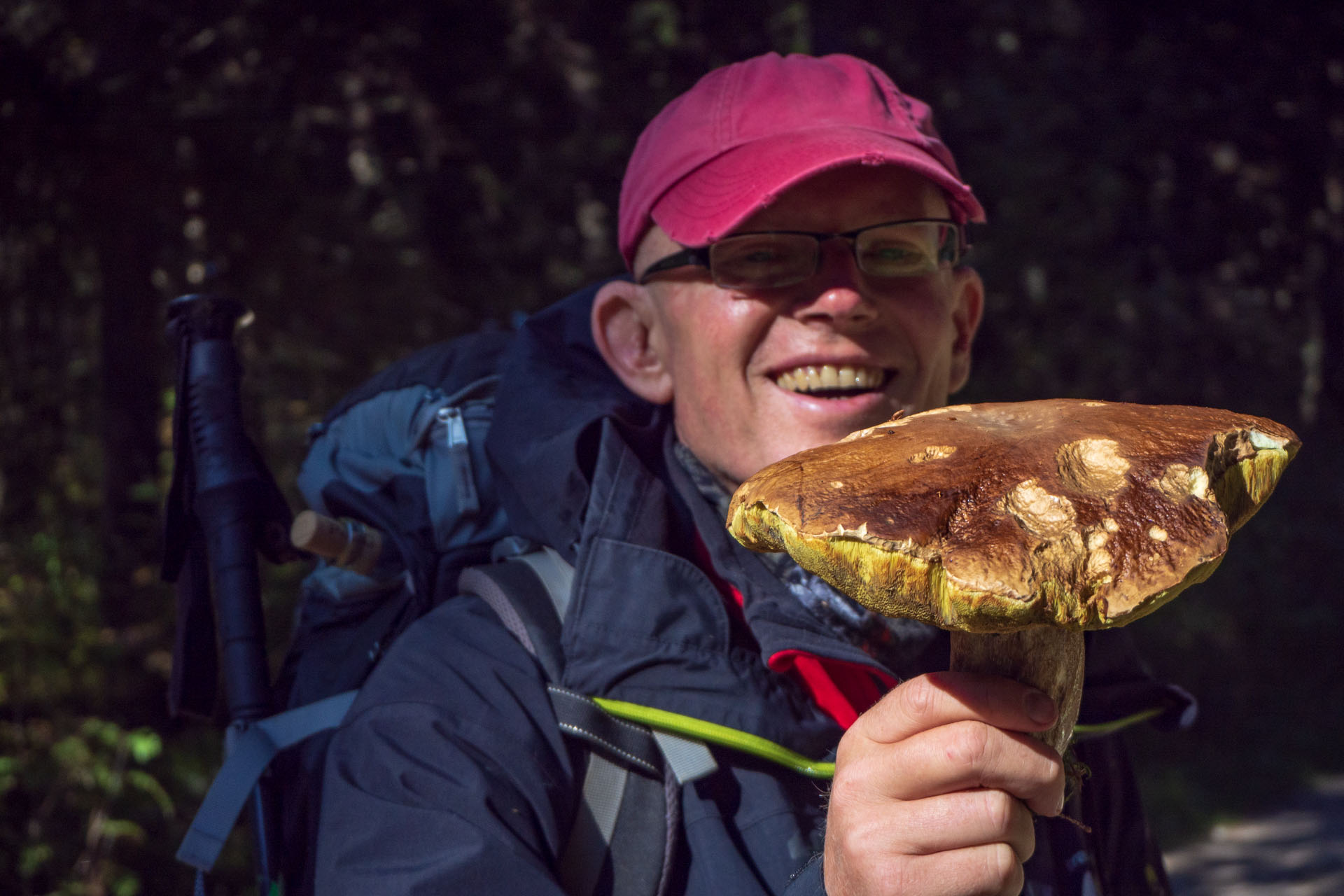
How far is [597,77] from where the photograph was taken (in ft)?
15.7

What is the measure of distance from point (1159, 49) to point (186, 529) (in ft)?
16.9

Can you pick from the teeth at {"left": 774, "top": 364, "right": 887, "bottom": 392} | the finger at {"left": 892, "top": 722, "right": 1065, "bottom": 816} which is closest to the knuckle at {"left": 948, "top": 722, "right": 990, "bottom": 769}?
the finger at {"left": 892, "top": 722, "right": 1065, "bottom": 816}

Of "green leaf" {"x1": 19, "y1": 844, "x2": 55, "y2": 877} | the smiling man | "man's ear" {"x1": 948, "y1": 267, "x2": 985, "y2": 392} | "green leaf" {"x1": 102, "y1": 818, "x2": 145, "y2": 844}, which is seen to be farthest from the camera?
"green leaf" {"x1": 102, "y1": 818, "x2": 145, "y2": 844}

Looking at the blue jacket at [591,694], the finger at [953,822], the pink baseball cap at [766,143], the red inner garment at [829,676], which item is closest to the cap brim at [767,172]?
the pink baseball cap at [766,143]

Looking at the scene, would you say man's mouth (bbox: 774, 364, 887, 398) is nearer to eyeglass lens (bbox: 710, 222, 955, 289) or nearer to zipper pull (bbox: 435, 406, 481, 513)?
eyeglass lens (bbox: 710, 222, 955, 289)

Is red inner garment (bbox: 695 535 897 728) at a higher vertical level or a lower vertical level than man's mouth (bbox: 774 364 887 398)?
lower

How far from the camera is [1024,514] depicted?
0.90 meters

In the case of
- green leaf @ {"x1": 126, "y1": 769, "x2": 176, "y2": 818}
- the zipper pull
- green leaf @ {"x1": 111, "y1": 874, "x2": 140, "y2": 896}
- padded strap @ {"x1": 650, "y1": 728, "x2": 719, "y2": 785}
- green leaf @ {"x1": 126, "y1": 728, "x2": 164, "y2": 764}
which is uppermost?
the zipper pull

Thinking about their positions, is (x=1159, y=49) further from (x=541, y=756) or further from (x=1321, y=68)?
(x=541, y=756)

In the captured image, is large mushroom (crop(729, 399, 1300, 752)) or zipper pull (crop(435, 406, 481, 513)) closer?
large mushroom (crop(729, 399, 1300, 752))

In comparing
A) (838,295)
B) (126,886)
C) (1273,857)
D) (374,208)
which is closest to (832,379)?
(838,295)

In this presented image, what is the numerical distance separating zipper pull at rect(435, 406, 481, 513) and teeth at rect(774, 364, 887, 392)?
1.95ft

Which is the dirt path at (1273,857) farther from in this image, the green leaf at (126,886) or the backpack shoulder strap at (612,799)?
the backpack shoulder strap at (612,799)

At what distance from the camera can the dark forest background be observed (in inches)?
150
